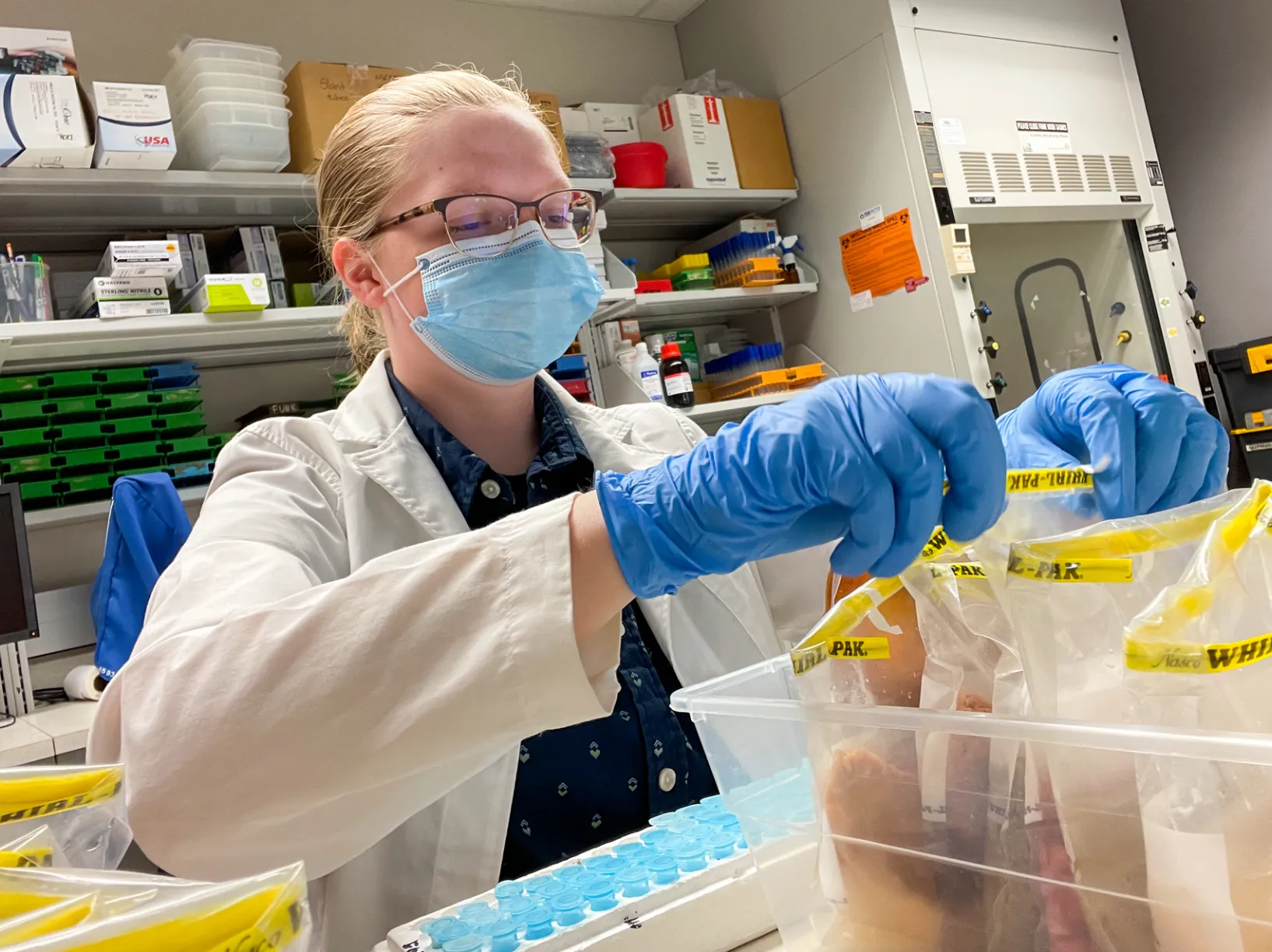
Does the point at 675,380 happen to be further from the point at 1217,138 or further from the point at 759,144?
the point at 1217,138

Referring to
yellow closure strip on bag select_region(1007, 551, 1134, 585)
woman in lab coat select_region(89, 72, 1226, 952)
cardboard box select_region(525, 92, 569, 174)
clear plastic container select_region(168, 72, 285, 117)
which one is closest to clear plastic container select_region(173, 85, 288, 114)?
clear plastic container select_region(168, 72, 285, 117)

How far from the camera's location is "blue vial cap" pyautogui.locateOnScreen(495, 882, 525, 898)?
2.24 feet

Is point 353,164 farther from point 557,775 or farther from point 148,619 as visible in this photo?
point 557,775

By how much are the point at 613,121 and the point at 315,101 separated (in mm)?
1093

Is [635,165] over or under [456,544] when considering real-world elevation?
over

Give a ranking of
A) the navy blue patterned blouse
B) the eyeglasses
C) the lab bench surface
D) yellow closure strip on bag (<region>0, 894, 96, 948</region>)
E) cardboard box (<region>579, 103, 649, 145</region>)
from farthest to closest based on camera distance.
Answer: cardboard box (<region>579, 103, 649, 145</region>) < the lab bench surface < the eyeglasses < the navy blue patterned blouse < yellow closure strip on bag (<region>0, 894, 96, 948</region>)

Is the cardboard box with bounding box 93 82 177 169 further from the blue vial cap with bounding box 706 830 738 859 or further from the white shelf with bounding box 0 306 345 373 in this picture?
the blue vial cap with bounding box 706 830 738 859

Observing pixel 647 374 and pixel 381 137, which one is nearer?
pixel 381 137

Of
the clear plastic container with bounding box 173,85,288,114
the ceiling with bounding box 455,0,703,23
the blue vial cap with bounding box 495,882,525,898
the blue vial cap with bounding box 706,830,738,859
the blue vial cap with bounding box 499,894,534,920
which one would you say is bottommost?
the blue vial cap with bounding box 706,830,738,859

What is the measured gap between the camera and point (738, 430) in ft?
2.17

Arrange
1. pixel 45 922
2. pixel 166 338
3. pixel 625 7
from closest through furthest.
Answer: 1. pixel 45 922
2. pixel 166 338
3. pixel 625 7

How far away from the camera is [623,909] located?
631 millimetres

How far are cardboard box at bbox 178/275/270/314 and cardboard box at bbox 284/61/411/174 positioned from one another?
1.26 ft

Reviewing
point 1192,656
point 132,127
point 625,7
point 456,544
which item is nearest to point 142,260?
point 132,127
